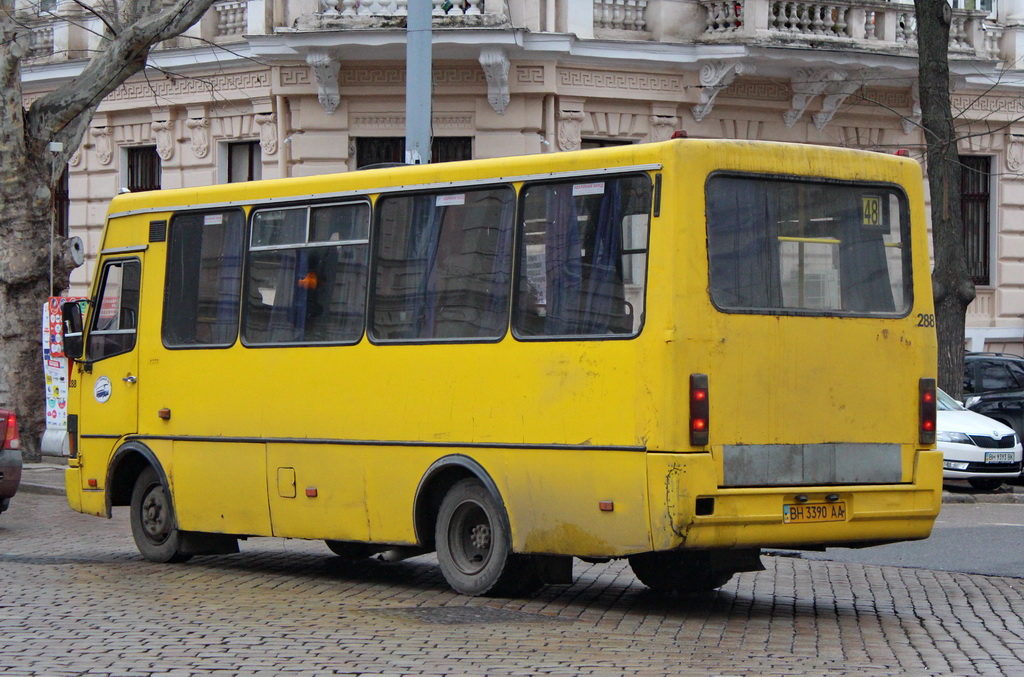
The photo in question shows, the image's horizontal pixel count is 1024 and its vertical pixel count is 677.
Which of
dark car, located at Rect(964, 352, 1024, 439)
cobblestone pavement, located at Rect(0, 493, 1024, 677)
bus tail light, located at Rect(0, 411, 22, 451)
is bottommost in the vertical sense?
Answer: cobblestone pavement, located at Rect(0, 493, 1024, 677)

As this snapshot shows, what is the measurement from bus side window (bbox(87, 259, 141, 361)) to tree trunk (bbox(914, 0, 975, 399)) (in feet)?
41.2

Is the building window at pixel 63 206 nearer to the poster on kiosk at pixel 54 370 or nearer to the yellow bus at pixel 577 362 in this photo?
the poster on kiosk at pixel 54 370

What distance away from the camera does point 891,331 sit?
10266mm

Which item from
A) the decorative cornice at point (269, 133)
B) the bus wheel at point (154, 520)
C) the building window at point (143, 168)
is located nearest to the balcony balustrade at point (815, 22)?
the decorative cornice at point (269, 133)

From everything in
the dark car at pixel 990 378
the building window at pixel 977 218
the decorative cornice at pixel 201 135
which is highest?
the decorative cornice at pixel 201 135

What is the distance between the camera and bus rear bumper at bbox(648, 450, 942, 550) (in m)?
9.26

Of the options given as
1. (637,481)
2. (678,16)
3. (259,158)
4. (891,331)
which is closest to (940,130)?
(678,16)

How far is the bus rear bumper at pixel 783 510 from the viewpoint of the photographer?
926cm

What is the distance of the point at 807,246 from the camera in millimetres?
10125

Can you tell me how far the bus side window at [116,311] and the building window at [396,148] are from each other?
12691 mm

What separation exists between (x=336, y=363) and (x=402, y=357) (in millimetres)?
678

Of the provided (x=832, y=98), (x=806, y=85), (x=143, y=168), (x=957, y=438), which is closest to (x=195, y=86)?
(x=143, y=168)

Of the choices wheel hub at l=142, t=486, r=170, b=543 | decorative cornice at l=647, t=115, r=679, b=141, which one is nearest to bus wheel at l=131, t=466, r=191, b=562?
wheel hub at l=142, t=486, r=170, b=543

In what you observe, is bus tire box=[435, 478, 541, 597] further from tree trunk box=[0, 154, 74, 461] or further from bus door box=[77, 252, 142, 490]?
tree trunk box=[0, 154, 74, 461]
